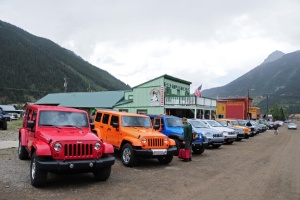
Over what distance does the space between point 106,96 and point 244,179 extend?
3618 cm

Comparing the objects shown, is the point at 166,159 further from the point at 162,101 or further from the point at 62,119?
the point at 162,101

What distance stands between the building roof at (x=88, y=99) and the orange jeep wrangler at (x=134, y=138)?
27199 millimetres

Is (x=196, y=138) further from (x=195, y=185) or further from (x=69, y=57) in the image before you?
(x=69, y=57)

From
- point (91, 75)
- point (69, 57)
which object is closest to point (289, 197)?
point (91, 75)

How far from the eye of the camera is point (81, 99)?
153 feet

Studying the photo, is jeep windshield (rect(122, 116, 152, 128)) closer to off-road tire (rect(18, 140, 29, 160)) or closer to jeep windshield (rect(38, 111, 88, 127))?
jeep windshield (rect(38, 111, 88, 127))

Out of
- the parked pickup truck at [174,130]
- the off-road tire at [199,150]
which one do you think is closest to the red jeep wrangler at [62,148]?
the parked pickup truck at [174,130]

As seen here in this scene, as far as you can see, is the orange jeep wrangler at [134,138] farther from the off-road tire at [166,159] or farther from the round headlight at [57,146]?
the round headlight at [57,146]

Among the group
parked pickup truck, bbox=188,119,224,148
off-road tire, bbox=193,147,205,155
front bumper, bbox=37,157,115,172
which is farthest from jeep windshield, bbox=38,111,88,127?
parked pickup truck, bbox=188,119,224,148

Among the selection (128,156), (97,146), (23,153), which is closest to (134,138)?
(128,156)

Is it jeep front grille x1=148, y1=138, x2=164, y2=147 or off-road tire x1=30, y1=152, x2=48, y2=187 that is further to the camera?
Result: jeep front grille x1=148, y1=138, x2=164, y2=147

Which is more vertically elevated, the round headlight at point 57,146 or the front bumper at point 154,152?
the round headlight at point 57,146

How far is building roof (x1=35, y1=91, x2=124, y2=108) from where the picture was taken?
40.6 m

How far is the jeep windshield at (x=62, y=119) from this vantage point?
8281 millimetres
